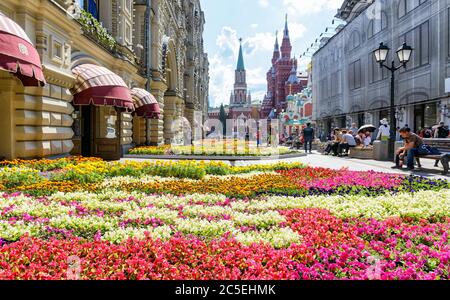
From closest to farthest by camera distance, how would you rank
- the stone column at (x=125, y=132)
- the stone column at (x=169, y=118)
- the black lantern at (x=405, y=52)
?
the black lantern at (x=405, y=52), the stone column at (x=125, y=132), the stone column at (x=169, y=118)

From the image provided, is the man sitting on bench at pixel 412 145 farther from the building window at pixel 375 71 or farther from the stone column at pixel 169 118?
the stone column at pixel 169 118

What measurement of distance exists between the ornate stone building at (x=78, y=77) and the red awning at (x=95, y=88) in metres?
0.04

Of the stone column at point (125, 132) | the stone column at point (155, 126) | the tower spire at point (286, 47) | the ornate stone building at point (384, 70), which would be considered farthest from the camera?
the tower spire at point (286, 47)

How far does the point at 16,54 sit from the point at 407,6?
98.9 feet

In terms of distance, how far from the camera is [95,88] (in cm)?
1398

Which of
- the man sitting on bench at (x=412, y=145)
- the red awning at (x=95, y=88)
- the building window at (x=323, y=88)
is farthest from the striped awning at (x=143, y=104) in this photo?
the building window at (x=323, y=88)

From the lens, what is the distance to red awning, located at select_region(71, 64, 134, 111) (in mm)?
13875

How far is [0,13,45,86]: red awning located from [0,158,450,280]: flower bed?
2.29 metres

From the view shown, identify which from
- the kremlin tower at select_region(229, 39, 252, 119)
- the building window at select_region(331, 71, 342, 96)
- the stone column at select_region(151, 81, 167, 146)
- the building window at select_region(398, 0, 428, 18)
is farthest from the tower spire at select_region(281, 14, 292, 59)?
the stone column at select_region(151, 81, 167, 146)

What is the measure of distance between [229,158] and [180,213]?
12.6 m

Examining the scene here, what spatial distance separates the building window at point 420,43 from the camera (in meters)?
26.5

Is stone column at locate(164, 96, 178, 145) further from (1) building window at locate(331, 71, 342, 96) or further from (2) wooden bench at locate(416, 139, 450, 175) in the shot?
(2) wooden bench at locate(416, 139, 450, 175)

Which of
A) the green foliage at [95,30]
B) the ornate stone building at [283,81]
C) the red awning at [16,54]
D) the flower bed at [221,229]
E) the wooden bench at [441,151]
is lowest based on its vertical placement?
the flower bed at [221,229]

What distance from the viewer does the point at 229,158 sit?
719 inches
